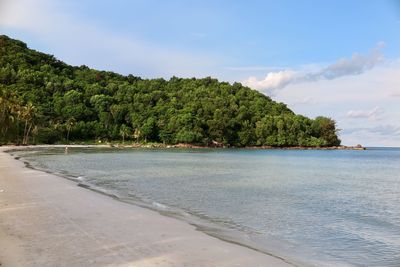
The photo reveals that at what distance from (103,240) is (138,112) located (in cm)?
16419

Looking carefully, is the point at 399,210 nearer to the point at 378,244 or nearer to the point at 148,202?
the point at 378,244

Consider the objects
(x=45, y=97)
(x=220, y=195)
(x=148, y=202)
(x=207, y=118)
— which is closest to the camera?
(x=148, y=202)

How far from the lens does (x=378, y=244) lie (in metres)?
11.6

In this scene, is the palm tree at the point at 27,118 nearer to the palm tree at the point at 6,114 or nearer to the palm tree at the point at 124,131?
the palm tree at the point at 6,114

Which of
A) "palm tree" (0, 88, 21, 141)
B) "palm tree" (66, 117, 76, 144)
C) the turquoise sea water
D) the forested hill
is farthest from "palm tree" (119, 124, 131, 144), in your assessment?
the turquoise sea water

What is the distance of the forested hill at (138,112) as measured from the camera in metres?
150

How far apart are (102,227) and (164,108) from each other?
165 metres

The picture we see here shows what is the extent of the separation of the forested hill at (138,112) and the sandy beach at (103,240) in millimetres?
121953

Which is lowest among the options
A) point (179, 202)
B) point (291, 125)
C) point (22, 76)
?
point (179, 202)

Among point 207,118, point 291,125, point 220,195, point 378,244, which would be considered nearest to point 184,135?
point 207,118

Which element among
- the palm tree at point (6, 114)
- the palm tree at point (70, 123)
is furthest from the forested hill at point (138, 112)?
the palm tree at point (6, 114)

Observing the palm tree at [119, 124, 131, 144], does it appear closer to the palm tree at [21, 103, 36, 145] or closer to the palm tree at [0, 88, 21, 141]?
the palm tree at [21, 103, 36, 145]

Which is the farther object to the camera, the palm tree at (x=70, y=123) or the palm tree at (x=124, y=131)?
the palm tree at (x=124, y=131)

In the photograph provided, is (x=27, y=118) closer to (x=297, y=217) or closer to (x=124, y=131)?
(x=124, y=131)
